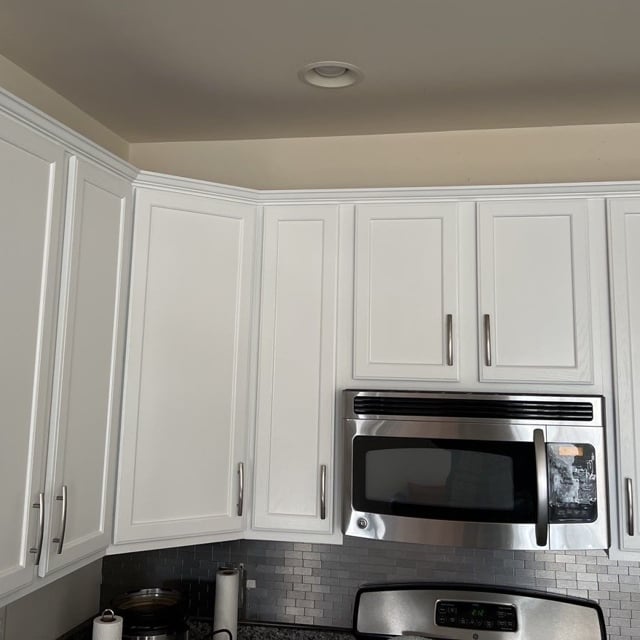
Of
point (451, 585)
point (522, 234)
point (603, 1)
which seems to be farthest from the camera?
point (451, 585)

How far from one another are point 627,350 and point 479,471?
0.56 m

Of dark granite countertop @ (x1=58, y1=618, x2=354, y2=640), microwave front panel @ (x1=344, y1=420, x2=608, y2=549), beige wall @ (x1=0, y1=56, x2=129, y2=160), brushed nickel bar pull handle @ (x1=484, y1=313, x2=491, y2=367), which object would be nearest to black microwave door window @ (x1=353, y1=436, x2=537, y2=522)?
microwave front panel @ (x1=344, y1=420, x2=608, y2=549)

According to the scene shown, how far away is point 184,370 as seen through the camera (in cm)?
186

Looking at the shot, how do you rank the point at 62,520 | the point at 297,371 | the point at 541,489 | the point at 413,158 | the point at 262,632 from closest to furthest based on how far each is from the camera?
the point at 62,520 < the point at 541,489 < the point at 297,371 < the point at 262,632 < the point at 413,158

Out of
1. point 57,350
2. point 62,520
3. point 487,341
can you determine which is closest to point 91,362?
point 57,350

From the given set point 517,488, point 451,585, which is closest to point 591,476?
point 517,488

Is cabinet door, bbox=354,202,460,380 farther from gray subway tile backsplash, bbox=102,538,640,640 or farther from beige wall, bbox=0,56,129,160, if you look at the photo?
beige wall, bbox=0,56,129,160

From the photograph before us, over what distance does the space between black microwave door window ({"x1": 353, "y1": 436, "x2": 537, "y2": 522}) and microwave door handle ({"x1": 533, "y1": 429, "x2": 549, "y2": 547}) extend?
0.02m

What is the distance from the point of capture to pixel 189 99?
2080 millimetres

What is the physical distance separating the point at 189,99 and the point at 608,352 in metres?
1.56

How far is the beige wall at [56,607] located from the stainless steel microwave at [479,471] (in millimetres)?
980

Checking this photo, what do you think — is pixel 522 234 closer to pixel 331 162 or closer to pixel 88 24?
pixel 331 162

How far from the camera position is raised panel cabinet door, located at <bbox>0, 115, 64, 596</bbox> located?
131 cm

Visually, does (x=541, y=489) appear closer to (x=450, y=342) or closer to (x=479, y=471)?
(x=479, y=471)
